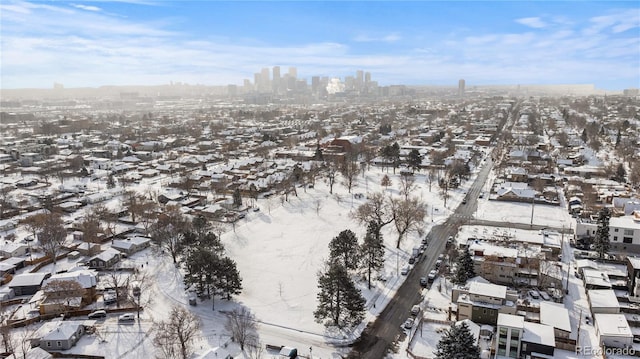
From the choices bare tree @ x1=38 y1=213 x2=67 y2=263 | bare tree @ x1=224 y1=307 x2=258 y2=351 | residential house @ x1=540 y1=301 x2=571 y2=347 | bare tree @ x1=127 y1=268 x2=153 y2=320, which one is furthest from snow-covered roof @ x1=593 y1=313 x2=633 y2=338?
bare tree @ x1=38 y1=213 x2=67 y2=263

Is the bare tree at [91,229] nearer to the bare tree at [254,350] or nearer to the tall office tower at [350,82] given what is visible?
the bare tree at [254,350]

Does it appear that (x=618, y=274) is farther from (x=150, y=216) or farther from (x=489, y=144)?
(x=489, y=144)

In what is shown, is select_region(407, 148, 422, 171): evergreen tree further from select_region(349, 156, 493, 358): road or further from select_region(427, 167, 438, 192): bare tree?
select_region(349, 156, 493, 358): road

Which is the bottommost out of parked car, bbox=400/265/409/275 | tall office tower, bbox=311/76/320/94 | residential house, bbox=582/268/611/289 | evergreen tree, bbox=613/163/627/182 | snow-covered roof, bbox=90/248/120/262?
parked car, bbox=400/265/409/275

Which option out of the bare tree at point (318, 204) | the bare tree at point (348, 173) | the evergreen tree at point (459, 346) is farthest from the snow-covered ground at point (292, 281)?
the bare tree at point (348, 173)

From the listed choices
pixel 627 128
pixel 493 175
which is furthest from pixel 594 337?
pixel 627 128

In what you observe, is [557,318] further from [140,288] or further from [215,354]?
[140,288]
